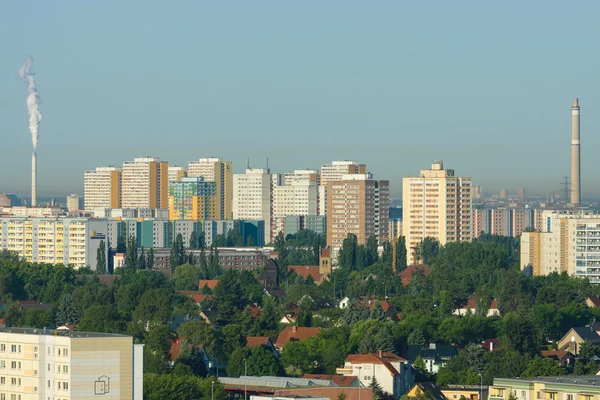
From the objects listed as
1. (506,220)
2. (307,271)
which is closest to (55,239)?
(307,271)

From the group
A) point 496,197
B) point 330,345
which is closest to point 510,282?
point 330,345

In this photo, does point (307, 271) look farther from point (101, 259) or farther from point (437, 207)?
point (437, 207)

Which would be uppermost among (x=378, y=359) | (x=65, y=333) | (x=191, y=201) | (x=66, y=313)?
(x=191, y=201)

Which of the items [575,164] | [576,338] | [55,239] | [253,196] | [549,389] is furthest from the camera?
[253,196]

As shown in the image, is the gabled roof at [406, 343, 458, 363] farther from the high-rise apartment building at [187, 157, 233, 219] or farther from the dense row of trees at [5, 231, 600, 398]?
the high-rise apartment building at [187, 157, 233, 219]

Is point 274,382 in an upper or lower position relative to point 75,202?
lower

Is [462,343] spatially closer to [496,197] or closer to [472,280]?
[472,280]
